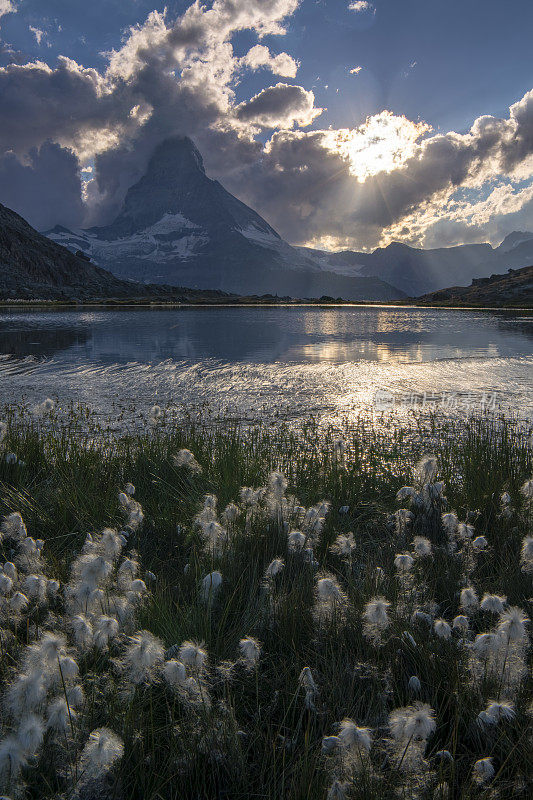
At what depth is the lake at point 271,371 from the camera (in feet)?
49.0

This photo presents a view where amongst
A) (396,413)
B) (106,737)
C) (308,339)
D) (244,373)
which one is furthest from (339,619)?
(308,339)

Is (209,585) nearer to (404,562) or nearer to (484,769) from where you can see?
(404,562)

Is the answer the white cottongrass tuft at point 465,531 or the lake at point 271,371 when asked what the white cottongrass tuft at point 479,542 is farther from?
A: the lake at point 271,371

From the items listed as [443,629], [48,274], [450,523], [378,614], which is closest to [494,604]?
[443,629]

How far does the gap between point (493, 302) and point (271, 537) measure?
106898mm

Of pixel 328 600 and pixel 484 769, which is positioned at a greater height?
pixel 328 600

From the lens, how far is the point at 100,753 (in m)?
2.25

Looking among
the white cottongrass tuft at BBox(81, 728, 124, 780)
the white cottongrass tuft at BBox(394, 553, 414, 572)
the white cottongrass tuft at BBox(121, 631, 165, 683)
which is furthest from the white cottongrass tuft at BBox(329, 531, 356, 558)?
the white cottongrass tuft at BBox(81, 728, 124, 780)

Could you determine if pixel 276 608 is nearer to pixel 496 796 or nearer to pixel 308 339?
pixel 496 796

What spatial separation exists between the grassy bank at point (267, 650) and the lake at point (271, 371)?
744 centimetres

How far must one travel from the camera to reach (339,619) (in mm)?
3867

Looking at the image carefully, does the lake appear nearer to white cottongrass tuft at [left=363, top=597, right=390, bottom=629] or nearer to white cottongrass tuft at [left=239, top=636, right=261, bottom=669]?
white cottongrass tuft at [left=363, top=597, right=390, bottom=629]

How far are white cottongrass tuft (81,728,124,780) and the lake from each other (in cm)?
1076

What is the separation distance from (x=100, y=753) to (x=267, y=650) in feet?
5.85
